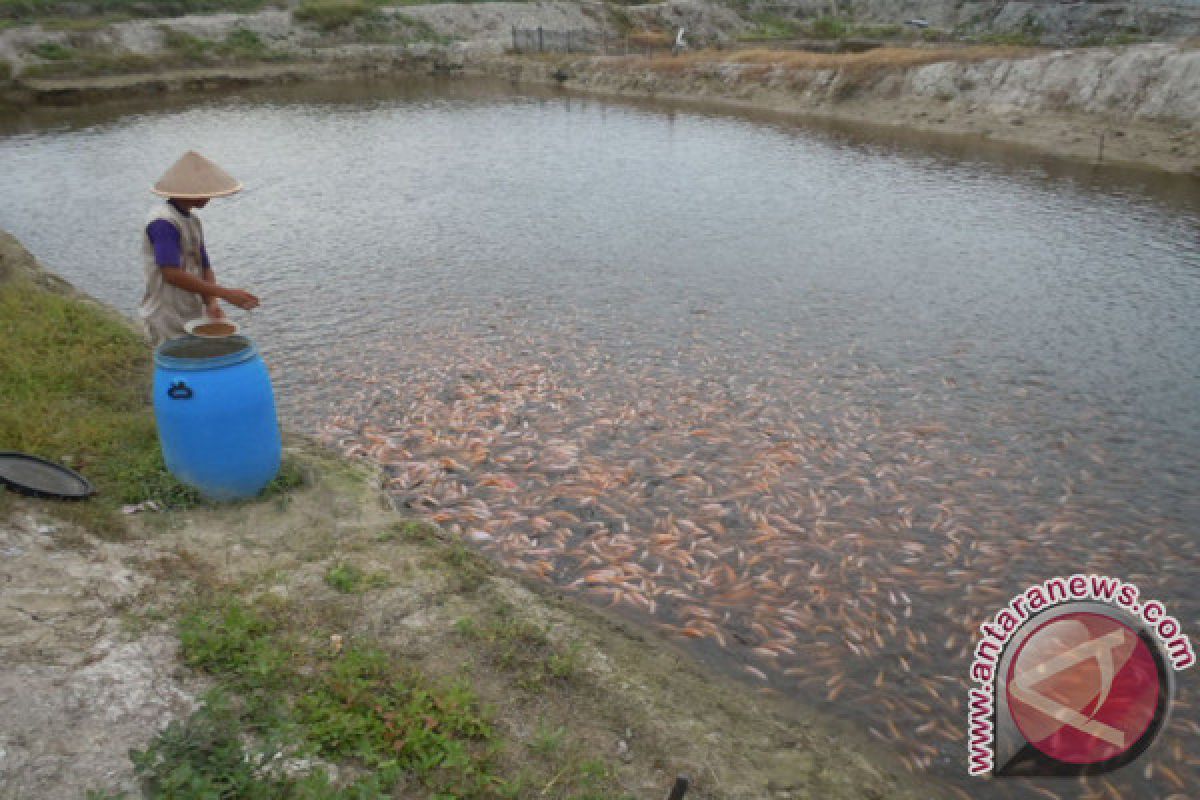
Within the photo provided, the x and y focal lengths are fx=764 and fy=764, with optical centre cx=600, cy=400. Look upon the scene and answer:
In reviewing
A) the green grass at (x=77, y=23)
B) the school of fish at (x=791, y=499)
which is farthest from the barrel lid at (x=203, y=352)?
the green grass at (x=77, y=23)

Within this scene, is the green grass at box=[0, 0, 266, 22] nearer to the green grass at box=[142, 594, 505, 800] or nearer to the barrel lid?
the barrel lid

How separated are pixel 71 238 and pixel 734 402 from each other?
48.1 ft

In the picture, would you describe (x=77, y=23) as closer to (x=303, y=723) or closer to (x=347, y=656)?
(x=347, y=656)

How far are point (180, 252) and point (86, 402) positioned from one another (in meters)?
2.40

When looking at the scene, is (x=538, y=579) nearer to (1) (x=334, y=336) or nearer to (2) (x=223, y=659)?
(2) (x=223, y=659)

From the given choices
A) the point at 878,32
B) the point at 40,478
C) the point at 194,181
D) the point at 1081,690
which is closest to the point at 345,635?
the point at 40,478

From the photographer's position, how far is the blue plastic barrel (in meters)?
5.84

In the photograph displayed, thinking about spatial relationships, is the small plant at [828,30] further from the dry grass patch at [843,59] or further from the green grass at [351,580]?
the green grass at [351,580]

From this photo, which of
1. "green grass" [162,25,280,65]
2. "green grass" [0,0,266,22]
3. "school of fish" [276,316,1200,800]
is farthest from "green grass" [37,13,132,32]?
"school of fish" [276,316,1200,800]

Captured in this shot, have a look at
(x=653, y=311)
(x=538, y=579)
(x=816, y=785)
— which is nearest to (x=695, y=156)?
(x=653, y=311)

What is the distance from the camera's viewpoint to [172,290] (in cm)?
678

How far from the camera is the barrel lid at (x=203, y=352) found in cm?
580

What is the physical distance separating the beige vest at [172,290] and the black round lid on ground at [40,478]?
1361 mm

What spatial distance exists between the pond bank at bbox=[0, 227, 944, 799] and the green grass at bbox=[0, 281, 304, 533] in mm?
65
